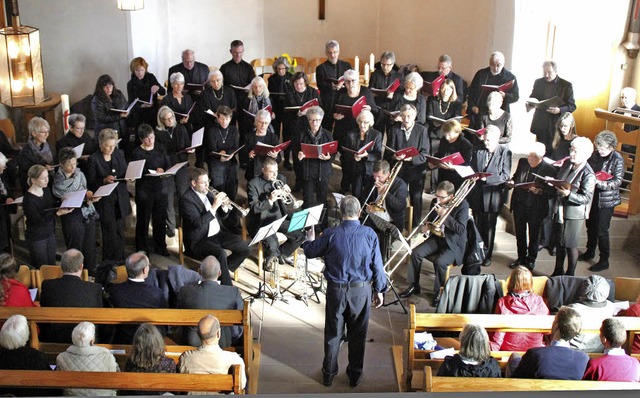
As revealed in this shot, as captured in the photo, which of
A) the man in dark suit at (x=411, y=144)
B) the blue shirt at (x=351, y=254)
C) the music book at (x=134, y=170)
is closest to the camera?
the blue shirt at (x=351, y=254)

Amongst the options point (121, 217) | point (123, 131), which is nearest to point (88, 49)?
point (123, 131)

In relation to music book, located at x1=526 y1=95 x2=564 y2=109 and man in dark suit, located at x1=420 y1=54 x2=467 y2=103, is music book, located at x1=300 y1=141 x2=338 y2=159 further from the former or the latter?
music book, located at x1=526 y1=95 x2=564 y2=109

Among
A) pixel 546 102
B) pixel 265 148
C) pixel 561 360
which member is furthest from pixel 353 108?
pixel 561 360

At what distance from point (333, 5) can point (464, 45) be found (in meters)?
3.15

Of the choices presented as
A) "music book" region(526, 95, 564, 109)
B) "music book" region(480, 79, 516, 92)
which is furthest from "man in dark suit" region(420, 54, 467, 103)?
"music book" region(526, 95, 564, 109)

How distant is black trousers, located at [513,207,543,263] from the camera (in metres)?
8.45

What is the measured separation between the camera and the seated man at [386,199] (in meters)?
8.30

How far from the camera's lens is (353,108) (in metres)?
9.46

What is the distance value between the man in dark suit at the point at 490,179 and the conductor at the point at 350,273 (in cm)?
253

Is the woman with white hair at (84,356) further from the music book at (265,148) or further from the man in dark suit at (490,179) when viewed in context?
the man in dark suit at (490,179)

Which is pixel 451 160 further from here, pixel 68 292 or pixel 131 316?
pixel 68 292

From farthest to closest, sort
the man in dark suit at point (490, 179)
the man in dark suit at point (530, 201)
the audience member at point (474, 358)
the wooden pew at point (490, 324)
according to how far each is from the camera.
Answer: the man in dark suit at point (490, 179) → the man in dark suit at point (530, 201) → the wooden pew at point (490, 324) → the audience member at point (474, 358)

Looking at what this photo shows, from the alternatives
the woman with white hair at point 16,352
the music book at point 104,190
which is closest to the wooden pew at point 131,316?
the woman with white hair at point 16,352

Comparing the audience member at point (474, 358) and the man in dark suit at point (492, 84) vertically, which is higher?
the man in dark suit at point (492, 84)
